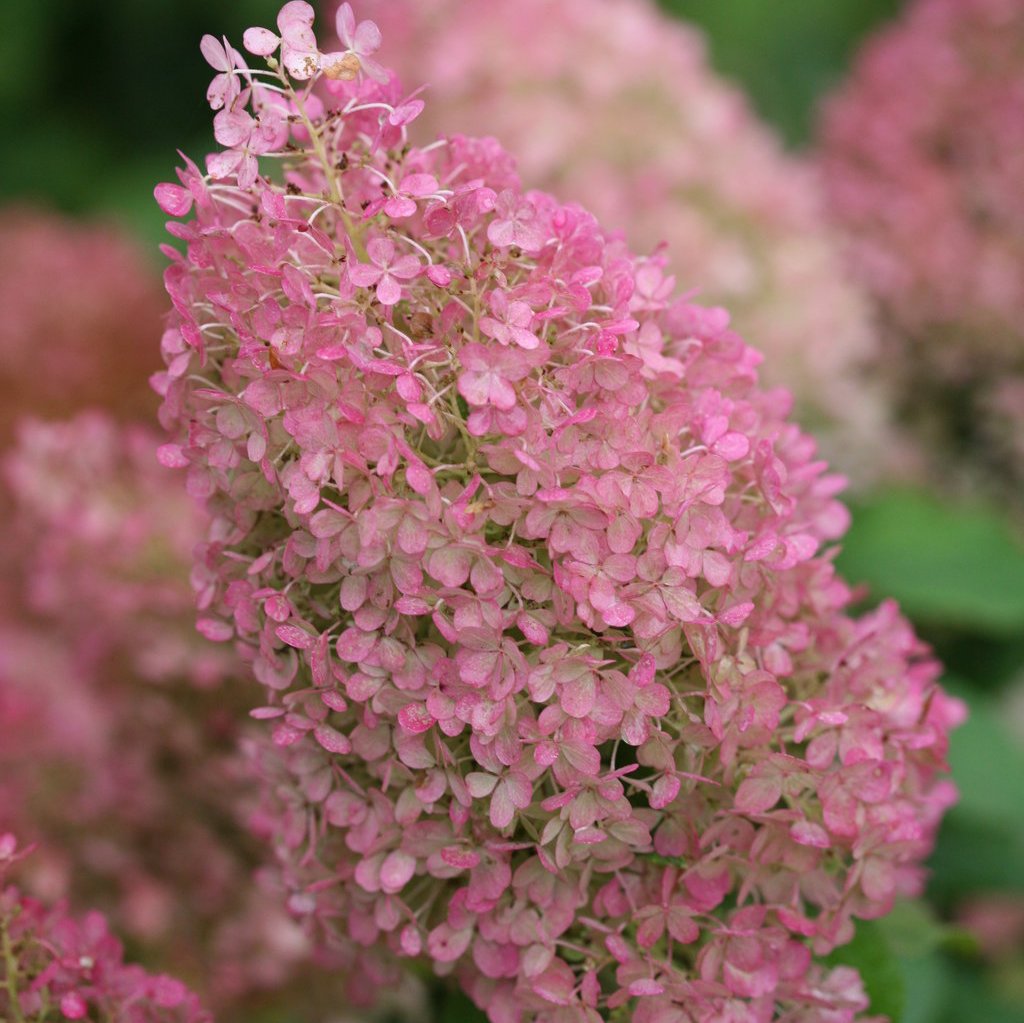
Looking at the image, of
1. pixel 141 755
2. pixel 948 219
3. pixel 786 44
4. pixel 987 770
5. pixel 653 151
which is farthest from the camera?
pixel 786 44

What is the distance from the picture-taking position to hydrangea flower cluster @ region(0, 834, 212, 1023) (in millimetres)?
501

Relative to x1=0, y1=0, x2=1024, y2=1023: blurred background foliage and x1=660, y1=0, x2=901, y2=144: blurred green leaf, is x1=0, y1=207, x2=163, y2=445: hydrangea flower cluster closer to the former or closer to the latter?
x1=0, y1=0, x2=1024, y2=1023: blurred background foliage

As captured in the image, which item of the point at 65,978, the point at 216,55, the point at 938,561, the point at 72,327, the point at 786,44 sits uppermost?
the point at 786,44

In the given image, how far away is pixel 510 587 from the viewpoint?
46 centimetres

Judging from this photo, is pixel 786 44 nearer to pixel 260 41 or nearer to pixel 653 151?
pixel 653 151

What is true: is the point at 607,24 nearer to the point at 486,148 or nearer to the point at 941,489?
the point at 941,489

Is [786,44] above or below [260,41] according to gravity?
above

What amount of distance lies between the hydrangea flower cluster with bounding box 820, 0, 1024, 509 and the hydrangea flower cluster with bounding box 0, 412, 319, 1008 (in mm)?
758

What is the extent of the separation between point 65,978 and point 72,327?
79 cm

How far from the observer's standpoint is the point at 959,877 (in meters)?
0.99

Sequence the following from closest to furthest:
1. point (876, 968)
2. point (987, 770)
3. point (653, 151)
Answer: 1. point (876, 968)
2. point (987, 770)
3. point (653, 151)

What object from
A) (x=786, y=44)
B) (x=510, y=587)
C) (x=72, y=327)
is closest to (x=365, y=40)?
(x=510, y=587)

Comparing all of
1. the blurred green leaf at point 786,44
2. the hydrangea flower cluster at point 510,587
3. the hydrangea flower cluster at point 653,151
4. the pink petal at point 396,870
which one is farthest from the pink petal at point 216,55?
the blurred green leaf at point 786,44

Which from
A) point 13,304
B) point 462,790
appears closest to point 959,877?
point 462,790
